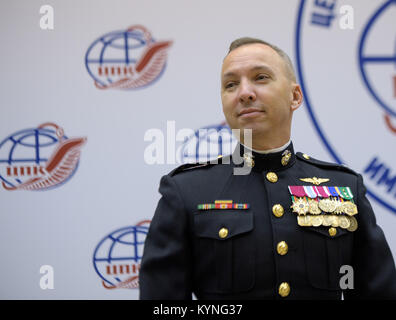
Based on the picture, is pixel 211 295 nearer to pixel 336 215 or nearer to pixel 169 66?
pixel 336 215

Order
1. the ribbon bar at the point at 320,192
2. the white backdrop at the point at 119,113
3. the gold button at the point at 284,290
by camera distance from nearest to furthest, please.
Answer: the gold button at the point at 284,290 < the ribbon bar at the point at 320,192 < the white backdrop at the point at 119,113

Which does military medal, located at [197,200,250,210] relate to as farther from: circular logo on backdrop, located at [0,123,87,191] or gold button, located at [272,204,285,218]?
circular logo on backdrop, located at [0,123,87,191]

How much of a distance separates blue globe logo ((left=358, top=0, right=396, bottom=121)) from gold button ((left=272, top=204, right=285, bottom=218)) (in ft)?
4.07

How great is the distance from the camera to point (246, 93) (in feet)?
3.05

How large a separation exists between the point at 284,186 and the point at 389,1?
4.78ft

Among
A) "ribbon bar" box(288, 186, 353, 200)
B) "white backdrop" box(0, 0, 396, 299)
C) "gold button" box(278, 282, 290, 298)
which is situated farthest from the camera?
"white backdrop" box(0, 0, 396, 299)

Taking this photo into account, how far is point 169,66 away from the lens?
6.08 feet

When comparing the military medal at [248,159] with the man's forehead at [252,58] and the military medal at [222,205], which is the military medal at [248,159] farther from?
the man's forehead at [252,58]

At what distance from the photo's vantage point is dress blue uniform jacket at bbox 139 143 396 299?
902 millimetres

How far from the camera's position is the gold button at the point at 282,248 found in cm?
91

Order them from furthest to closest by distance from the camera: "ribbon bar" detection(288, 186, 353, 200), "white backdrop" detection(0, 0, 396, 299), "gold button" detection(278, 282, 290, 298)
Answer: "white backdrop" detection(0, 0, 396, 299) → "ribbon bar" detection(288, 186, 353, 200) → "gold button" detection(278, 282, 290, 298)

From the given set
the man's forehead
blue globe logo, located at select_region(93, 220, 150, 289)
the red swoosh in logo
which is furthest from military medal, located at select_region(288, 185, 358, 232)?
the red swoosh in logo

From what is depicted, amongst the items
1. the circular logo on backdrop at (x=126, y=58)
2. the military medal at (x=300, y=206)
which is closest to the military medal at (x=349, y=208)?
the military medal at (x=300, y=206)

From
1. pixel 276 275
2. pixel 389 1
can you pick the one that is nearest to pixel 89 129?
pixel 276 275
